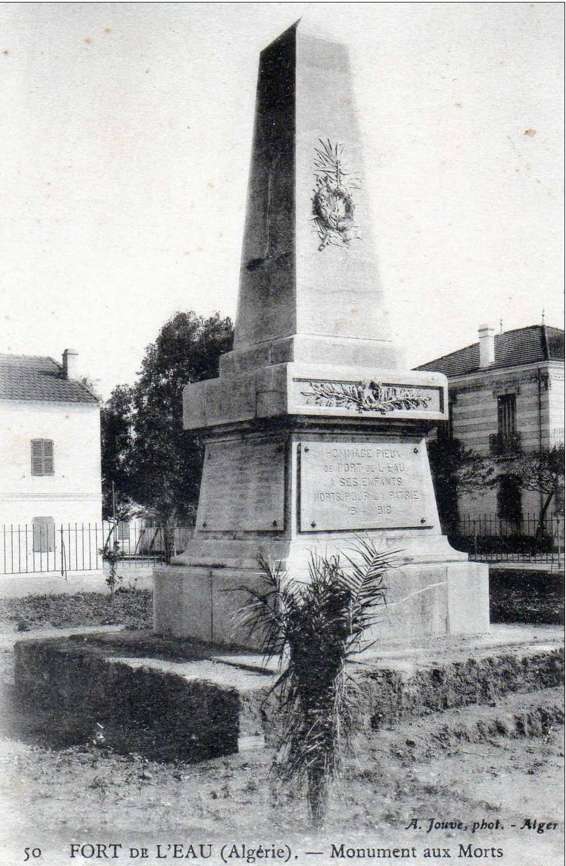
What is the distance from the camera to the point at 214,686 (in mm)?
5137

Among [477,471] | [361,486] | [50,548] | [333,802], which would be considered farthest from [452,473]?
[333,802]

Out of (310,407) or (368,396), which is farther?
(368,396)

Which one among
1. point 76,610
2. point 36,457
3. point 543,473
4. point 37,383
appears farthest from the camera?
point 37,383

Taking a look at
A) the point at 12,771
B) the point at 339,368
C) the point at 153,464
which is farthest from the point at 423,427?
the point at 153,464

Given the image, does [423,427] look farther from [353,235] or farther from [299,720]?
[299,720]

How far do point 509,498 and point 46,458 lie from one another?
594 inches

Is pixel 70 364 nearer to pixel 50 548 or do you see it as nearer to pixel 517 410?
pixel 50 548

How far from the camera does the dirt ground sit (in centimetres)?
399

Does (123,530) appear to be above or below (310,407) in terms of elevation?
below

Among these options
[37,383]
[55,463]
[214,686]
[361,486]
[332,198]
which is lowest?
[214,686]

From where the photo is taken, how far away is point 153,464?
3341 centimetres

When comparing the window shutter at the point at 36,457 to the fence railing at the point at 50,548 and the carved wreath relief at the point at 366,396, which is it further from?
the carved wreath relief at the point at 366,396

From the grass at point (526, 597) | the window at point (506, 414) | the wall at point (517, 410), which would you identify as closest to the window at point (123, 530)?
the wall at point (517, 410)

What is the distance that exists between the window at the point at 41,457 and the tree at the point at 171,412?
172 inches
